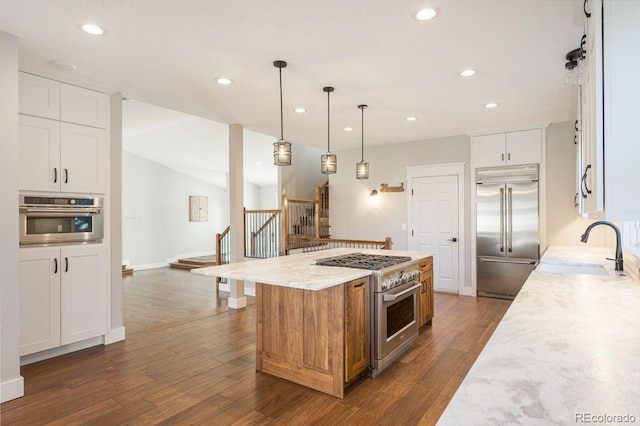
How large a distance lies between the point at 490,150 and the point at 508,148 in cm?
26

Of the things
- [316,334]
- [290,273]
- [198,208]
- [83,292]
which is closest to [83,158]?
Result: [83,292]

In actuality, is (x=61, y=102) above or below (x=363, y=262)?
above

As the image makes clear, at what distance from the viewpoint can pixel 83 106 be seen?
3.58 meters

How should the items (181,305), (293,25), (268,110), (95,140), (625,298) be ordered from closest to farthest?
1. (625,298)
2. (293,25)
3. (95,140)
4. (268,110)
5. (181,305)

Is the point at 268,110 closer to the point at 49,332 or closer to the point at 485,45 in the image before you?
the point at 485,45

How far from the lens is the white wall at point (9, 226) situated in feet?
8.60

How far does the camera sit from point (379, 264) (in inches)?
125

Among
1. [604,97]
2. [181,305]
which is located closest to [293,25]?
[604,97]

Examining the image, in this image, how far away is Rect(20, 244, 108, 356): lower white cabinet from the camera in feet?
10.4

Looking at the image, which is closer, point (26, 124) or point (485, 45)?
point (485, 45)

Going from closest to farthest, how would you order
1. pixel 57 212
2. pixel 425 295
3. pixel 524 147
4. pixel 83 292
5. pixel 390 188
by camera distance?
pixel 57 212 → pixel 83 292 → pixel 425 295 → pixel 524 147 → pixel 390 188

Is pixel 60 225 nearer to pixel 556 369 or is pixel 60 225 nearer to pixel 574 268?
pixel 556 369

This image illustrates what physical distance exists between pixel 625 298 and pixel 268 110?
12.9ft

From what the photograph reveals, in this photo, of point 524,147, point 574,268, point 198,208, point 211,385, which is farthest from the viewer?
point 198,208
